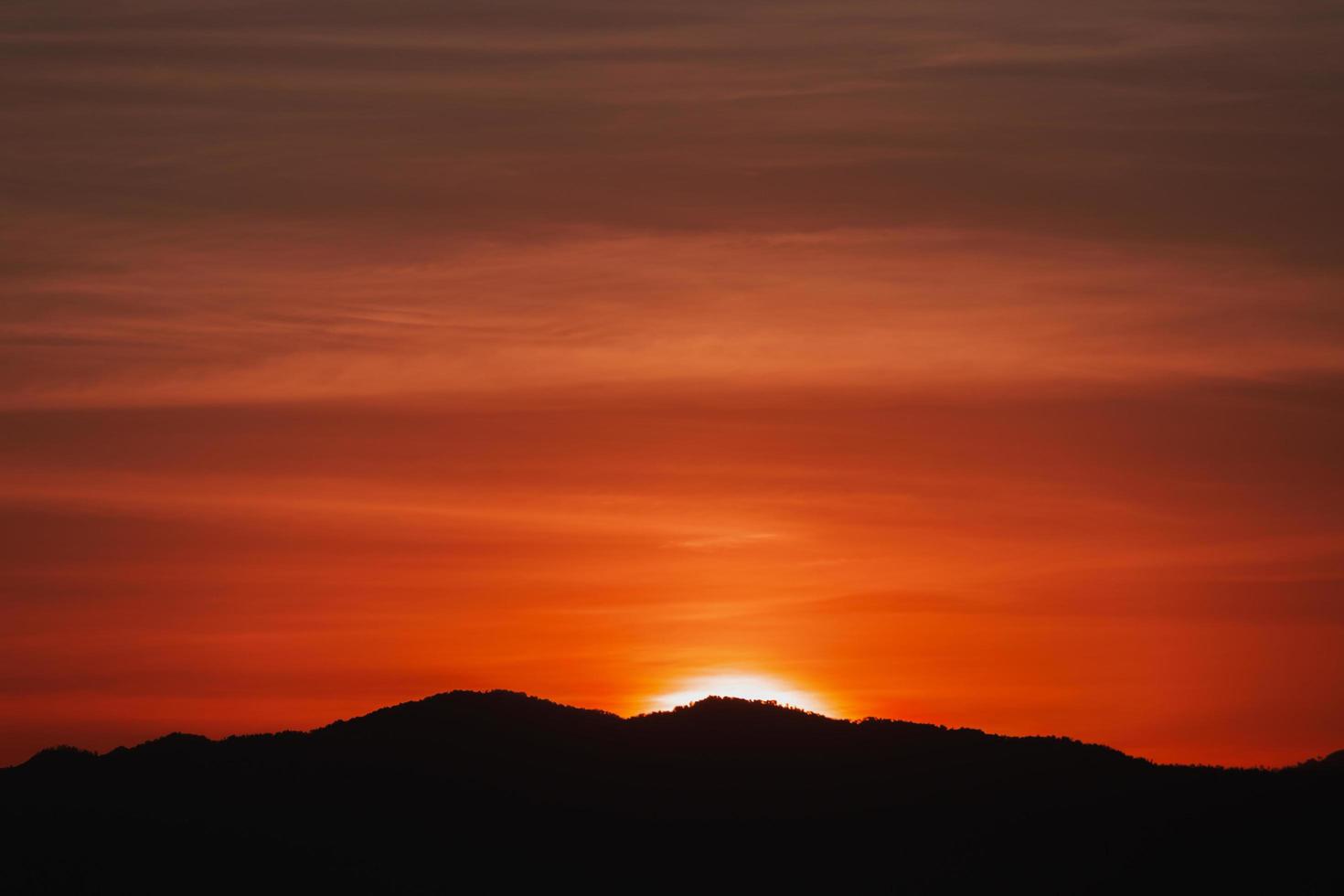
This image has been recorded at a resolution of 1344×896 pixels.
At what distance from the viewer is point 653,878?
66.4 m

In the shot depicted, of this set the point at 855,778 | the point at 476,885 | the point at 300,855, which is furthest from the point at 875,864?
the point at 300,855

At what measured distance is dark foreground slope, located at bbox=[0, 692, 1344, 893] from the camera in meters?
64.6

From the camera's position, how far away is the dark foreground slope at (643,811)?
2544 inches

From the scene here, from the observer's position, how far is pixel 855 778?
72.8 metres

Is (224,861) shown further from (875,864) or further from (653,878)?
(875,864)

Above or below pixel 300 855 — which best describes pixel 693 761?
above

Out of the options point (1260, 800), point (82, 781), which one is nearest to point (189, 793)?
point (82, 781)

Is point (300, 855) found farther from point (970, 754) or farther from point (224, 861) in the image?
point (970, 754)

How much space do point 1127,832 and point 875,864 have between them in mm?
8608

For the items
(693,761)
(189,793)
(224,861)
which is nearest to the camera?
(224,861)

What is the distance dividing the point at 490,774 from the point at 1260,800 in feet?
89.7

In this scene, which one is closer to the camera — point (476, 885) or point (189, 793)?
point (476, 885)

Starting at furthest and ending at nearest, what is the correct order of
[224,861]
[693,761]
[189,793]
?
1. [693,761]
2. [189,793]
3. [224,861]

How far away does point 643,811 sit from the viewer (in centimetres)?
7044
